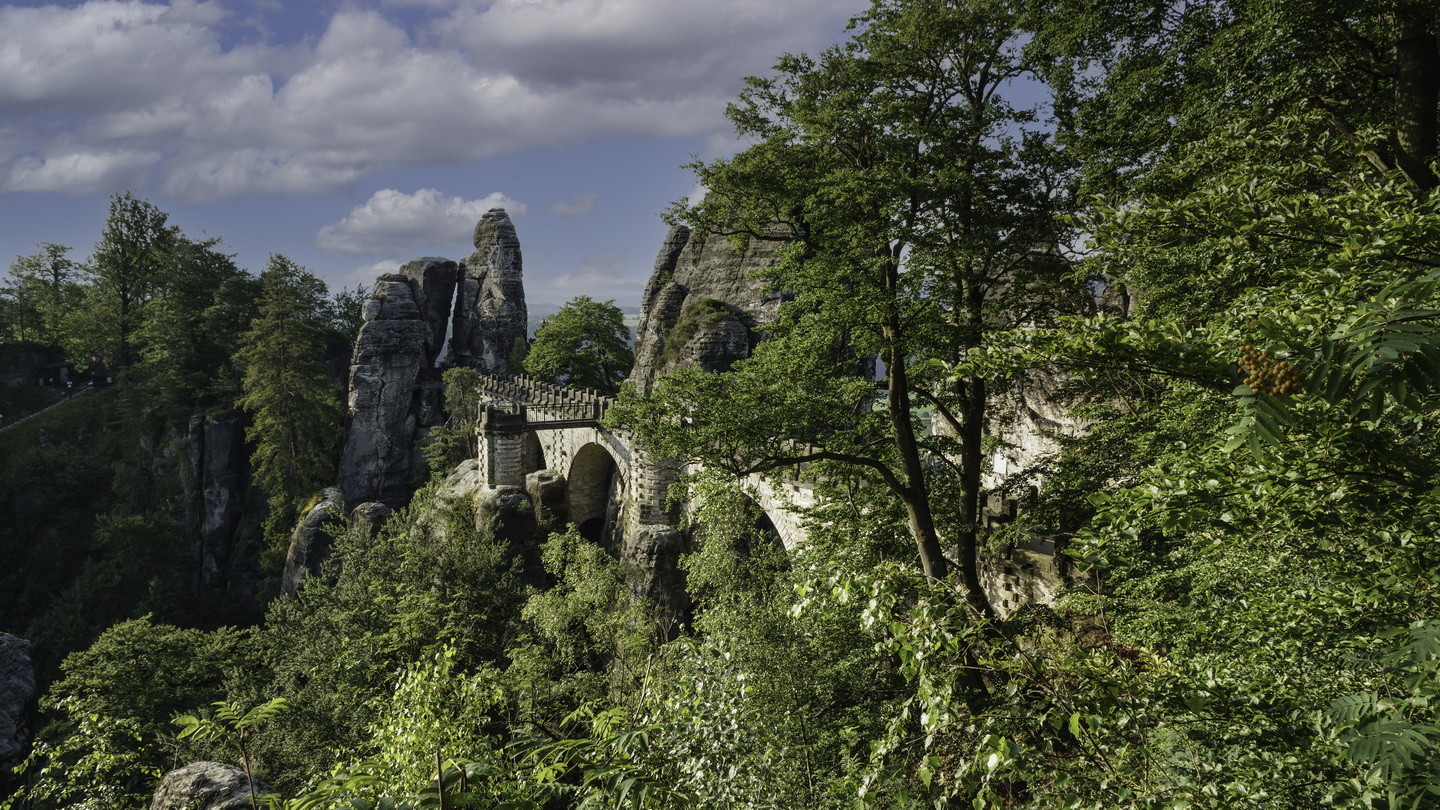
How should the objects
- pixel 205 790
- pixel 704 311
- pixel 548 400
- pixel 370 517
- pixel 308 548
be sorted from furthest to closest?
pixel 704 311 → pixel 548 400 → pixel 308 548 → pixel 370 517 → pixel 205 790

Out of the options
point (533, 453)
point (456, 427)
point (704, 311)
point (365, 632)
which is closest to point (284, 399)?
point (456, 427)

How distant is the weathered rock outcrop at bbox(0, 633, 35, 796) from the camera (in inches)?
752

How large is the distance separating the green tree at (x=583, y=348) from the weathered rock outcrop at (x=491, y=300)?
259 cm

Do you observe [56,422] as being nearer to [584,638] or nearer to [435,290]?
[435,290]

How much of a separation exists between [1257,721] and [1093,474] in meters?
6.47

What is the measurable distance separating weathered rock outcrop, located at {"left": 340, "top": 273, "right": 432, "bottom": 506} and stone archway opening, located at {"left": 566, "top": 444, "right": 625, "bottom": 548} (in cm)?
1420

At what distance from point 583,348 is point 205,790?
34870 millimetres

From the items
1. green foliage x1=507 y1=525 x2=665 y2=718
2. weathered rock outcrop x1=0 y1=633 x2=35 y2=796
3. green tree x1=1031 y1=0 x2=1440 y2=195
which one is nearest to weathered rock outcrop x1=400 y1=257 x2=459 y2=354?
weathered rock outcrop x1=0 y1=633 x2=35 y2=796

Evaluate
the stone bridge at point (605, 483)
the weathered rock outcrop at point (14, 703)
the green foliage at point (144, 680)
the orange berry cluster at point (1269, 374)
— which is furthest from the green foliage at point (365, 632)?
the orange berry cluster at point (1269, 374)

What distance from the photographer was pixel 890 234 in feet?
29.8

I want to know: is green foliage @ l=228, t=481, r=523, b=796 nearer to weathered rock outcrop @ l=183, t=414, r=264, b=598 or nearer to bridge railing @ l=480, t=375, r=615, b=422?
bridge railing @ l=480, t=375, r=615, b=422

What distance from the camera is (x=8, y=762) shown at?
18.8 metres

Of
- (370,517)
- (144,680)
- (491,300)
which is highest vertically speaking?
(491,300)

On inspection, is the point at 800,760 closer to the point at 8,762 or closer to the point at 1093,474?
the point at 1093,474
